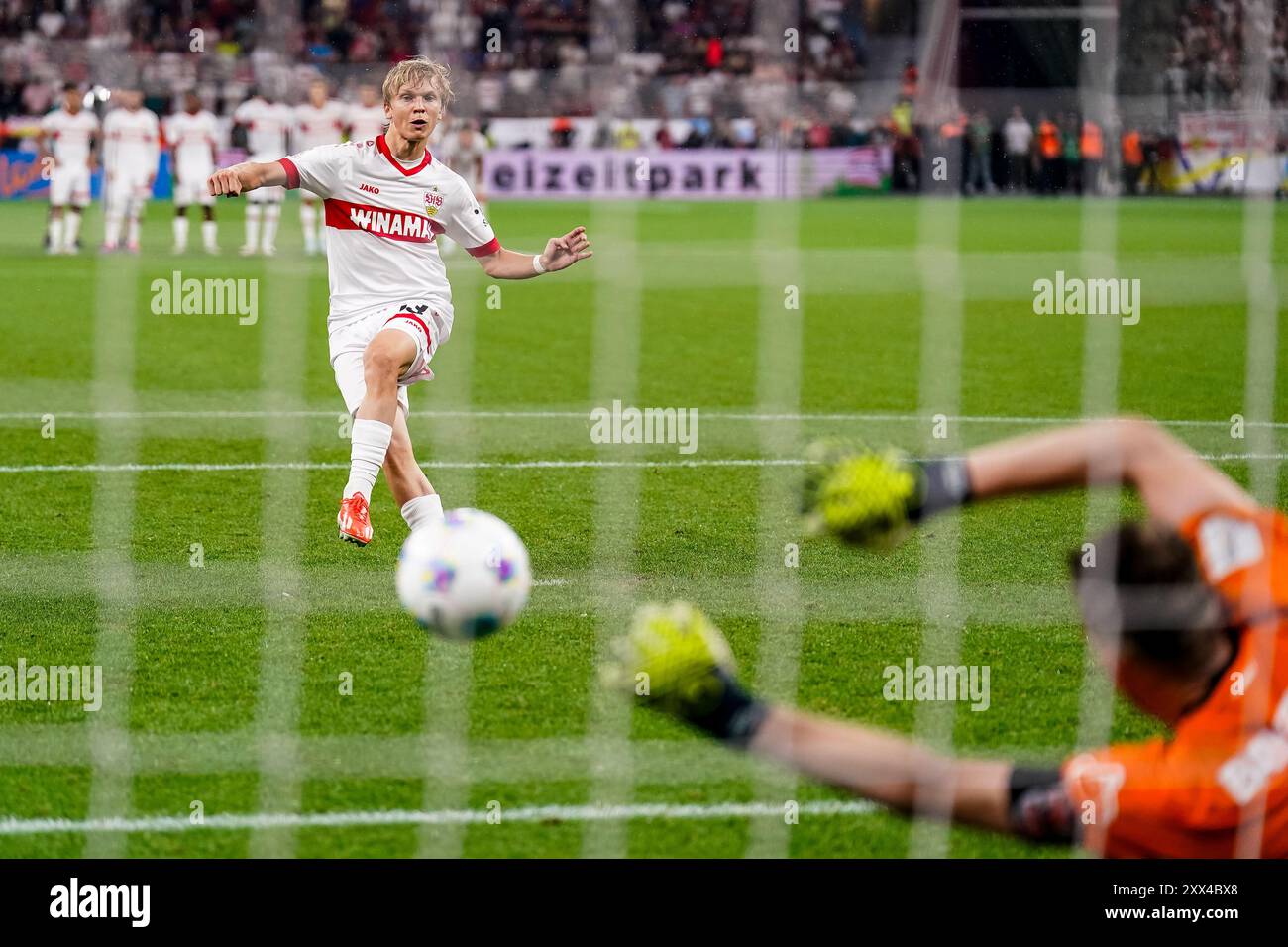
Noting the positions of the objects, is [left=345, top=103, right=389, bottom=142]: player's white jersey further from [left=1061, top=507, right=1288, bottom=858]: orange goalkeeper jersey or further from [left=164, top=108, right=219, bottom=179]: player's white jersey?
[left=1061, top=507, right=1288, bottom=858]: orange goalkeeper jersey

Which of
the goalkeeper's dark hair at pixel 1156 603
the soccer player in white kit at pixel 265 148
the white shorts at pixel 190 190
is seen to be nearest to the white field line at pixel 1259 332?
the goalkeeper's dark hair at pixel 1156 603

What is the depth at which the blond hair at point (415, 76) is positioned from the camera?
23.2 ft

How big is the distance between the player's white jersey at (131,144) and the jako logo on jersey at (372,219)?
47.2 feet

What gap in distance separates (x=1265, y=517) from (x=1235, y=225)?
2272 centimetres

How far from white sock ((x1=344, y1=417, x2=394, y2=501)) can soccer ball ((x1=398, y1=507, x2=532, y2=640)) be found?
2.30 metres

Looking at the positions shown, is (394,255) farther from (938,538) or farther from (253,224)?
(253,224)

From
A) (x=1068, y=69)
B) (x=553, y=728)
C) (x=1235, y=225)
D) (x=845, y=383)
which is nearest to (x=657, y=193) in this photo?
(x=1068, y=69)
